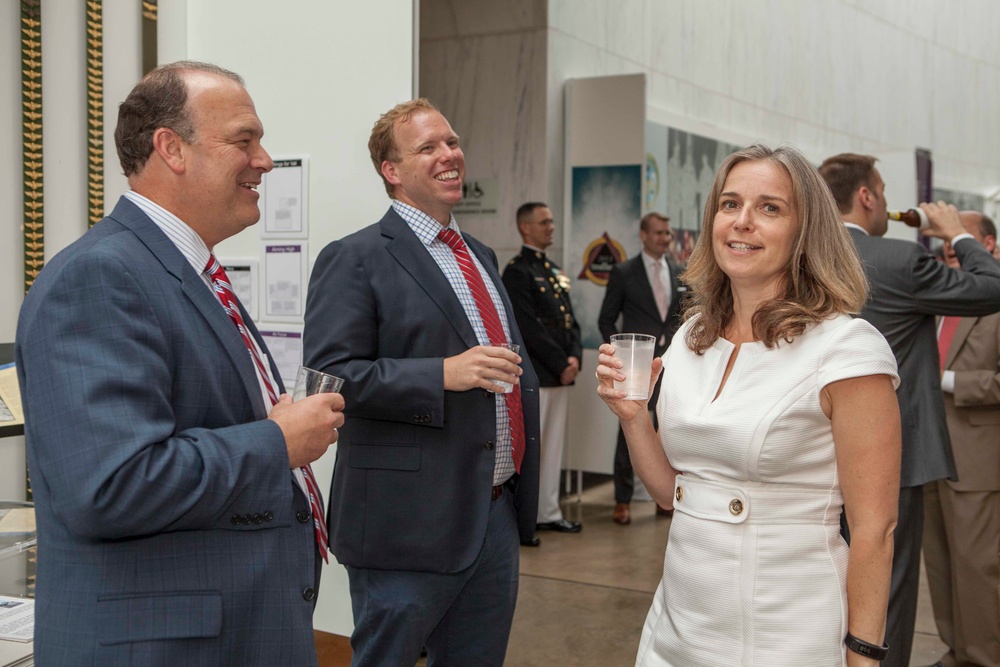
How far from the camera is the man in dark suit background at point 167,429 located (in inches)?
54.6

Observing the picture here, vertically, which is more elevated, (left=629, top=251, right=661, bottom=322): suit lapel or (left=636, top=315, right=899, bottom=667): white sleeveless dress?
(left=629, top=251, right=661, bottom=322): suit lapel

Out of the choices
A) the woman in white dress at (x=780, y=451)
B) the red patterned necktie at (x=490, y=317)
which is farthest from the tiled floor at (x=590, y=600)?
the woman in white dress at (x=780, y=451)

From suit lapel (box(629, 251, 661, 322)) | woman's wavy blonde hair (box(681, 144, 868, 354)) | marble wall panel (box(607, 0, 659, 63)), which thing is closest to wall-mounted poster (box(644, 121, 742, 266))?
suit lapel (box(629, 251, 661, 322))

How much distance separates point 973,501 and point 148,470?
331cm

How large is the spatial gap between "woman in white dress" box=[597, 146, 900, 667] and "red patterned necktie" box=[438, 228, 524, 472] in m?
0.63

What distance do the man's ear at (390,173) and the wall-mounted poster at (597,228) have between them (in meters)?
4.23

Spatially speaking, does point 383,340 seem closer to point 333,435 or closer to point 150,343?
point 333,435

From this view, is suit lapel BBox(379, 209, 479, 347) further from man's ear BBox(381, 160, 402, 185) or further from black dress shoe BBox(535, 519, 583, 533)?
black dress shoe BBox(535, 519, 583, 533)

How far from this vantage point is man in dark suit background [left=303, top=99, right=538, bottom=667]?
2.33 meters

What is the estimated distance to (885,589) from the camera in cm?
171

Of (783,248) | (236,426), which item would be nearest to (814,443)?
(783,248)

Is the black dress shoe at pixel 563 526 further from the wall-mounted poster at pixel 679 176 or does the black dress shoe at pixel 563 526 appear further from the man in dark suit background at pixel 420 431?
the man in dark suit background at pixel 420 431

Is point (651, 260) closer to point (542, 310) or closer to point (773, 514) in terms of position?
point (542, 310)

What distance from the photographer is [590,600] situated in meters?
4.68
